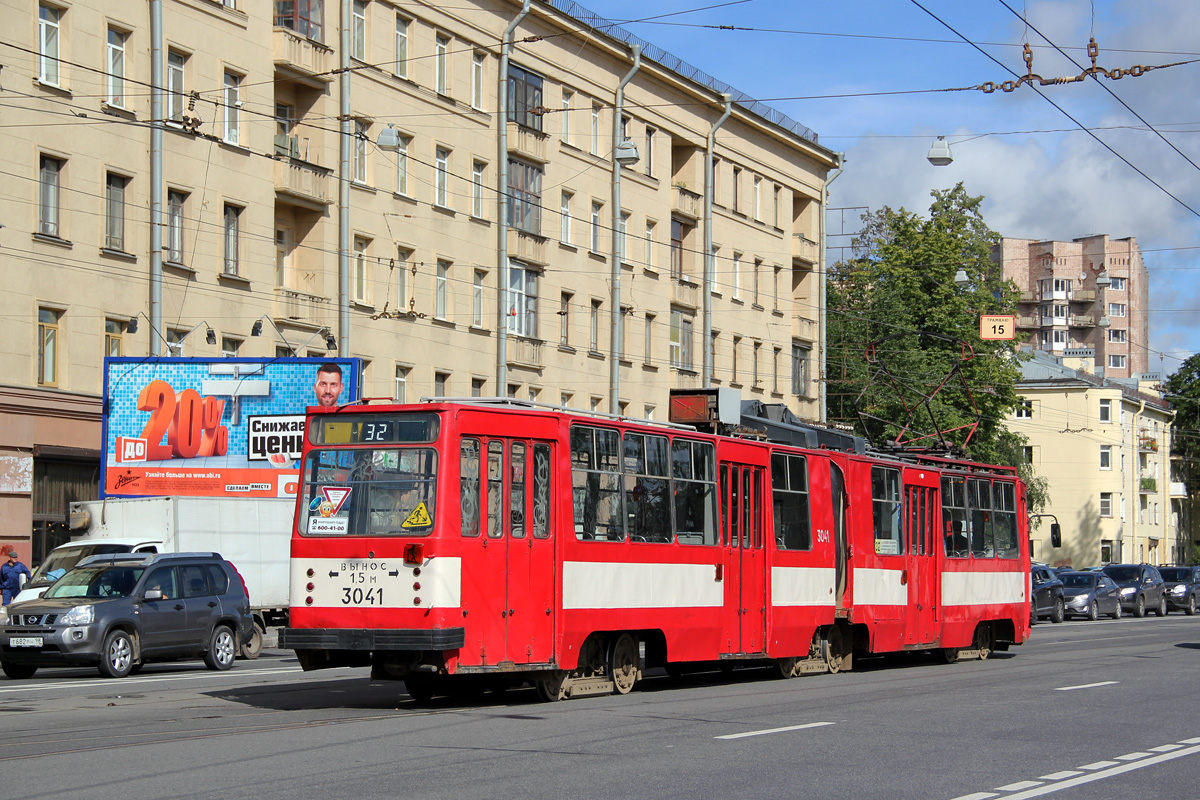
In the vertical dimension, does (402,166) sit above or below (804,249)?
below

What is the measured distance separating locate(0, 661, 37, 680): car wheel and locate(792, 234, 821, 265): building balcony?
43.9 metres

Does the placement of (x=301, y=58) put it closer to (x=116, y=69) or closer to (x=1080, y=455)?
(x=116, y=69)

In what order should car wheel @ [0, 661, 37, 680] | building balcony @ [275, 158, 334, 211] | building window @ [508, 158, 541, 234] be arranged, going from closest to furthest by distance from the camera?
car wheel @ [0, 661, 37, 680], building balcony @ [275, 158, 334, 211], building window @ [508, 158, 541, 234]

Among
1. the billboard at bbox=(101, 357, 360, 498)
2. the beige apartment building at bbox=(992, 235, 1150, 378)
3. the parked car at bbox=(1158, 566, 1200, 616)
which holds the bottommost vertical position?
the parked car at bbox=(1158, 566, 1200, 616)

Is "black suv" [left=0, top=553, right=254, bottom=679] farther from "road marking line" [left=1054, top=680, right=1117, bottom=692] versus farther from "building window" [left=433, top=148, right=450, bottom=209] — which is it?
"building window" [left=433, top=148, right=450, bottom=209]

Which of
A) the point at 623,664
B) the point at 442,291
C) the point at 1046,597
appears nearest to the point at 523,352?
the point at 442,291

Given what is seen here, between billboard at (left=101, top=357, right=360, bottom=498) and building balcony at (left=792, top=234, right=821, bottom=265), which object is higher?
building balcony at (left=792, top=234, right=821, bottom=265)

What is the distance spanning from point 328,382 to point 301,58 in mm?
9771

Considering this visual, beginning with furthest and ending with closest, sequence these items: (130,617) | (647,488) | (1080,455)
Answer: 1. (1080,455)
2. (130,617)
3. (647,488)

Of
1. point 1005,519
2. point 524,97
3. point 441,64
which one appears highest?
point 441,64

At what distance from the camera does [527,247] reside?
45.1 m

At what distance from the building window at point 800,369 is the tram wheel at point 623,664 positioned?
45108mm

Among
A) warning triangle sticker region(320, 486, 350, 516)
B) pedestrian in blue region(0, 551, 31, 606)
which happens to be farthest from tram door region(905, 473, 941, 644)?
pedestrian in blue region(0, 551, 31, 606)

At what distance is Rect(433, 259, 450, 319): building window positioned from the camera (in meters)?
42.1
